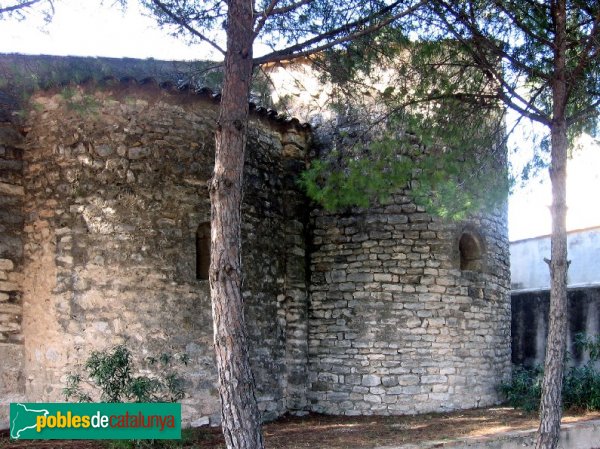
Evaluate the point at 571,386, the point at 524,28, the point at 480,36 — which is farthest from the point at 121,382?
the point at 571,386

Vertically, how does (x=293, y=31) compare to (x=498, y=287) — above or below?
above

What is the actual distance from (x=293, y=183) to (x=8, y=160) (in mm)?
3699

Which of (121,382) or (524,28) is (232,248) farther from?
(524,28)

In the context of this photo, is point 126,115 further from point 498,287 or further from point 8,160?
point 498,287

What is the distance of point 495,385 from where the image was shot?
991 centimetres

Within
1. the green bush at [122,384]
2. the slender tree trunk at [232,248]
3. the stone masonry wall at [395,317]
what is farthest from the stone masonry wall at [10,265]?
the stone masonry wall at [395,317]

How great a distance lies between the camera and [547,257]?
59.7 ft

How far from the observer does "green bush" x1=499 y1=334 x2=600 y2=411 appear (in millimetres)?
9344

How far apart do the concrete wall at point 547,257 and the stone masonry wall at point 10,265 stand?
40.4 feet

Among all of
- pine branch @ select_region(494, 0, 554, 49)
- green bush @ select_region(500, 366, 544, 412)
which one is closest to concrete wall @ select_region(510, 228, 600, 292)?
green bush @ select_region(500, 366, 544, 412)

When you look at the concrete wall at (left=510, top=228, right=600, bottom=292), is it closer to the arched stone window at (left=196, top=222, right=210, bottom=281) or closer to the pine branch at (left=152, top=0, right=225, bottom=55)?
the arched stone window at (left=196, top=222, right=210, bottom=281)

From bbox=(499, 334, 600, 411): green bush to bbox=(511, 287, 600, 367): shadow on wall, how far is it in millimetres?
635

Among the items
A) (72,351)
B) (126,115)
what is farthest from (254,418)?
(126,115)

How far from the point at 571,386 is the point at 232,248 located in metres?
6.28
